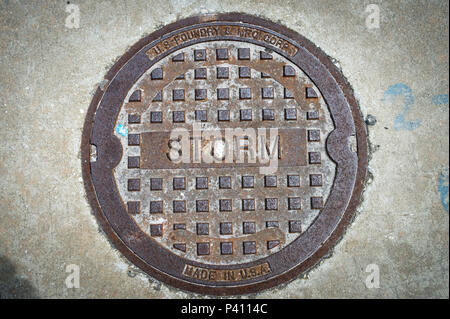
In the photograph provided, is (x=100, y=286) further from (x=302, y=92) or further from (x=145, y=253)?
(x=302, y=92)

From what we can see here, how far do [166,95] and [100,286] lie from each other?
4.55 feet

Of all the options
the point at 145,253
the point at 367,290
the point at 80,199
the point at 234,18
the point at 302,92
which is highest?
the point at 234,18

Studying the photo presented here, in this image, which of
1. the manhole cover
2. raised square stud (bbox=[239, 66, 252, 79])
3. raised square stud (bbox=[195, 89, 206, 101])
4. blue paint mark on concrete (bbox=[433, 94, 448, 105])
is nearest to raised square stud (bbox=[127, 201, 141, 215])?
the manhole cover

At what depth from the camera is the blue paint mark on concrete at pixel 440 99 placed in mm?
2451

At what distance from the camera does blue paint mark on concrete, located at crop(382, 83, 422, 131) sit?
2434 millimetres

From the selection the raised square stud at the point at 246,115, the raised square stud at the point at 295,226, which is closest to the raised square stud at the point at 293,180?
the raised square stud at the point at 295,226

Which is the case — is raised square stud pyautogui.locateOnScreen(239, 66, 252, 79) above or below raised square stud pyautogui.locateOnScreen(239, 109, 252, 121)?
above

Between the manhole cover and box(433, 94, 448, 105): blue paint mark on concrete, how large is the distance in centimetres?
58

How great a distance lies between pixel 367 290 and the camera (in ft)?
7.66

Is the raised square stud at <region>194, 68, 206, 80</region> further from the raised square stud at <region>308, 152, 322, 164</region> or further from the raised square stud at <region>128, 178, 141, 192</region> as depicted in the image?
the raised square stud at <region>308, 152, 322, 164</region>

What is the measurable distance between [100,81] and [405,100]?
7.18ft

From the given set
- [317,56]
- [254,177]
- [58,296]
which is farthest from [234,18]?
[58,296]

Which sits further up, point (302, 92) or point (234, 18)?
point (234, 18)

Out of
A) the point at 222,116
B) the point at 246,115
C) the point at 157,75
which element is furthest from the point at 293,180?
the point at 157,75
